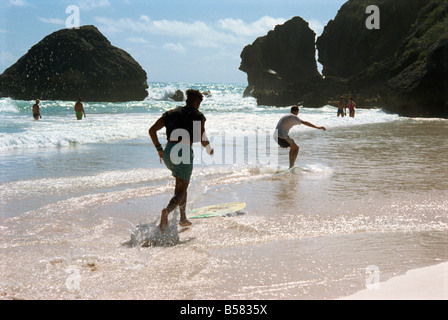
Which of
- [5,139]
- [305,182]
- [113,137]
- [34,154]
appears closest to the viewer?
[305,182]

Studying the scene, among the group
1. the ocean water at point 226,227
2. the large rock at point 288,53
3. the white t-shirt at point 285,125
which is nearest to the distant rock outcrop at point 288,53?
the large rock at point 288,53

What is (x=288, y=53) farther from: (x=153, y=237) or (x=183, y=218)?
(x=153, y=237)

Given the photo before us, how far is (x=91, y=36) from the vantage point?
79.2 meters

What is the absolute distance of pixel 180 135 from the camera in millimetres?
5211

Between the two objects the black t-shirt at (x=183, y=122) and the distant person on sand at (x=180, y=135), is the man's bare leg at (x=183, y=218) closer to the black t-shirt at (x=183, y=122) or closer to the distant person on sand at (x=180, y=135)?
the distant person on sand at (x=180, y=135)

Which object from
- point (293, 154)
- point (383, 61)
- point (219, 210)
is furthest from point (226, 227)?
point (383, 61)

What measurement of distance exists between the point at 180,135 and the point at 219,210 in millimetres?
1381

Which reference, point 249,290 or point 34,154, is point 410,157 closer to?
point 249,290

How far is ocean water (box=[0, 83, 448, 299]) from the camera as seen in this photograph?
366 centimetres

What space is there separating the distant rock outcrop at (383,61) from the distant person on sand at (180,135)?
1095 inches

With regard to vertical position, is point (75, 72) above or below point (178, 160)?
above

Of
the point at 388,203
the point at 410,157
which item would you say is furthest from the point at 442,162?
the point at 388,203

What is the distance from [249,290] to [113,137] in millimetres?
14347

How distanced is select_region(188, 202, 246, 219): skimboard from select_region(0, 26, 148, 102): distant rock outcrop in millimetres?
70638
